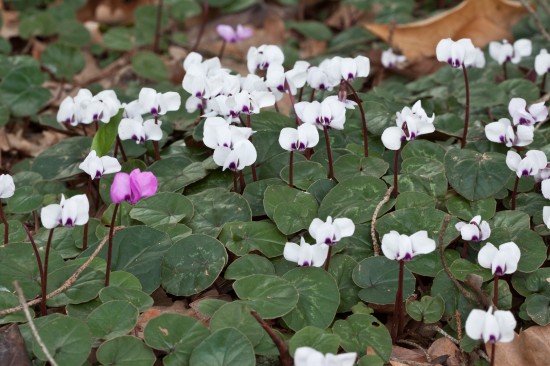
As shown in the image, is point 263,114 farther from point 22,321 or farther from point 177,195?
point 22,321

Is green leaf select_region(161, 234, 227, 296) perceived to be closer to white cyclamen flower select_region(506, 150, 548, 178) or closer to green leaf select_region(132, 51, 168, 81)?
white cyclamen flower select_region(506, 150, 548, 178)

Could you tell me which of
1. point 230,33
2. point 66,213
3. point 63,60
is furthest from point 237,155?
point 63,60

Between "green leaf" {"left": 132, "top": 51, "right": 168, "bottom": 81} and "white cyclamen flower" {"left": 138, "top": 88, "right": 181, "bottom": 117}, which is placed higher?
"white cyclamen flower" {"left": 138, "top": 88, "right": 181, "bottom": 117}

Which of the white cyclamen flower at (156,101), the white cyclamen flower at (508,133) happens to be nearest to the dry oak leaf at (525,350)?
the white cyclamen flower at (508,133)

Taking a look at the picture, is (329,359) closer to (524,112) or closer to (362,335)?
(362,335)

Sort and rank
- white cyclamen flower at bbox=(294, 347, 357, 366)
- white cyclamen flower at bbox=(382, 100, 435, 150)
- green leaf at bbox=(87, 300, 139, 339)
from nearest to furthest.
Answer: white cyclamen flower at bbox=(294, 347, 357, 366), green leaf at bbox=(87, 300, 139, 339), white cyclamen flower at bbox=(382, 100, 435, 150)

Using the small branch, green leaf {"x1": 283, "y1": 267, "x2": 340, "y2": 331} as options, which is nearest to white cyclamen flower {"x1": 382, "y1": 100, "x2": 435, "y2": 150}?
green leaf {"x1": 283, "y1": 267, "x2": 340, "y2": 331}
